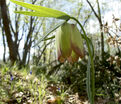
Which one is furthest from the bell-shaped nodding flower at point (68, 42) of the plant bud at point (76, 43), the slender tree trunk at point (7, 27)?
the slender tree trunk at point (7, 27)

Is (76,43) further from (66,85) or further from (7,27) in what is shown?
(7,27)

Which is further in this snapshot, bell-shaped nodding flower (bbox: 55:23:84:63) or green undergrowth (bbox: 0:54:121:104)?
green undergrowth (bbox: 0:54:121:104)

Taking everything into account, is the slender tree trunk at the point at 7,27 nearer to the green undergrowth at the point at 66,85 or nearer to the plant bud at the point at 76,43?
the green undergrowth at the point at 66,85

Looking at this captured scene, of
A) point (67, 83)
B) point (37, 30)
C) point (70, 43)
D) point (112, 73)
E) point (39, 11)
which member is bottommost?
point (67, 83)

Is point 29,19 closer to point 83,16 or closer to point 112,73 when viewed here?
point 83,16

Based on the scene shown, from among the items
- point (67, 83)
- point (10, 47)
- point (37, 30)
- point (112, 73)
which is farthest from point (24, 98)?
point (37, 30)

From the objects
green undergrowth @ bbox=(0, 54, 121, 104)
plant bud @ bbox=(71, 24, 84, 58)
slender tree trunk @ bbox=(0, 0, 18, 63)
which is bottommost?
green undergrowth @ bbox=(0, 54, 121, 104)

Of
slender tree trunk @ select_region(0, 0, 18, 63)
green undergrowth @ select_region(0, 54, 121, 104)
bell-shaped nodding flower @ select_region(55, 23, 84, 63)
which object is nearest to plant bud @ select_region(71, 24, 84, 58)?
bell-shaped nodding flower @ select_region(55, 23, 84, 63)

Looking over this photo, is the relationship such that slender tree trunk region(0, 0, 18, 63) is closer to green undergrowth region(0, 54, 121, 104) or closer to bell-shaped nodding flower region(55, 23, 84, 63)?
green undergrowth region(0, 54, 121, 104)

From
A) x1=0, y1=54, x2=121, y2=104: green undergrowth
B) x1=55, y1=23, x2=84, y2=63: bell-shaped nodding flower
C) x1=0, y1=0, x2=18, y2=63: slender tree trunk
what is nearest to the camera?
x1=55, y1=23, x2=84, y2=63: bell-shaped nodding flower
